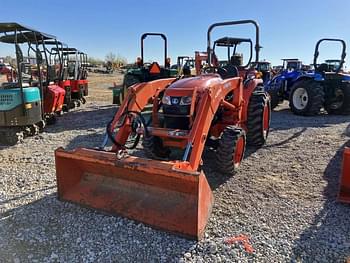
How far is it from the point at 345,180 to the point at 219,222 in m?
1.49

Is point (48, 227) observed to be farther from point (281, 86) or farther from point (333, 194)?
point (281, 86)

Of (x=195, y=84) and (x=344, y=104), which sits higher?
(x=195, y=84)

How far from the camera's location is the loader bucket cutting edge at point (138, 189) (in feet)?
9.00

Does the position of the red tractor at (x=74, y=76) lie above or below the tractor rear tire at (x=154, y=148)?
above

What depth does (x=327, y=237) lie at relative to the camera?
2754mm

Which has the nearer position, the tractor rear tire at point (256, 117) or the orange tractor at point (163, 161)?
the orange tractor at point (163, 161)

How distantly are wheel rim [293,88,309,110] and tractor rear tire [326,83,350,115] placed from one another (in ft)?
2.51

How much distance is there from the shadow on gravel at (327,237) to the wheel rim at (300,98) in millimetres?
6103

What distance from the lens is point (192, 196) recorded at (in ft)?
9.36

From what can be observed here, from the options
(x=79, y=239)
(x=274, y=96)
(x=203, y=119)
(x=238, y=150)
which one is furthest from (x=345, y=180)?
(x=274, y=96)

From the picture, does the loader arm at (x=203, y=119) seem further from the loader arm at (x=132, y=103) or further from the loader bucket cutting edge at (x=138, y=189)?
the loader arm at (x=132, y=103)

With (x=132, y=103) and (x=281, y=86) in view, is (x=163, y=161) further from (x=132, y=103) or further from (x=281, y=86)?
(x=281, y=86)

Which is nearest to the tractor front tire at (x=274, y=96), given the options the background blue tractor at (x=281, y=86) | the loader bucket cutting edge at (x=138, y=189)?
the background blue tractor at (x=281, y=86)

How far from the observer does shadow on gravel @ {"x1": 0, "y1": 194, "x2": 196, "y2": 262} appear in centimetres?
254
